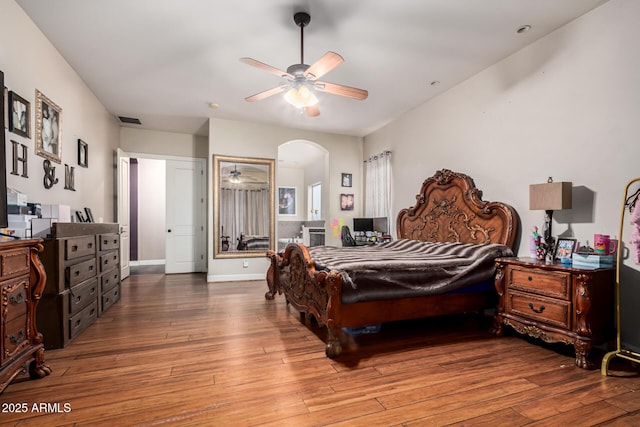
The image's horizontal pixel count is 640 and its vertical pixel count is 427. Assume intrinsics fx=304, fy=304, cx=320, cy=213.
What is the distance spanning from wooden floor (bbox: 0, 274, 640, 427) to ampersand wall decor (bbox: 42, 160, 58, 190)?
150 cm

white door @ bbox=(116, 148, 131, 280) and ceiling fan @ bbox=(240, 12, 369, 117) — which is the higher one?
ceiling fan @ bbox=(240, 12, 369, 117)

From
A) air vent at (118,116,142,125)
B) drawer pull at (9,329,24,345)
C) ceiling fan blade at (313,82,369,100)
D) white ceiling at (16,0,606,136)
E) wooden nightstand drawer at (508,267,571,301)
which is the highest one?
white ceiling at (16,0,606,136)

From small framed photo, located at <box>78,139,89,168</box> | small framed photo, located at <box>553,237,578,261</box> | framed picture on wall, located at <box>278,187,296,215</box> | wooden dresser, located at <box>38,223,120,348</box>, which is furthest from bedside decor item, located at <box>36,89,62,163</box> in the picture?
framed picture on wall, located at <box>278,187,296,215</box>

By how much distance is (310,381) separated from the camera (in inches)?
78.2

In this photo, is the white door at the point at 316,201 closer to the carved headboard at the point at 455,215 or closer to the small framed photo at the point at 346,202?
the small framed photo at the point at 346,202

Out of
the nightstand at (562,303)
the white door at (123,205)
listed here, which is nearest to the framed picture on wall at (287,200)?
the white door at (123,205)

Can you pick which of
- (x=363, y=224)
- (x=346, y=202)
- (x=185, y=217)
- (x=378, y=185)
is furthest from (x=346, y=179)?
(x=185, y=217)

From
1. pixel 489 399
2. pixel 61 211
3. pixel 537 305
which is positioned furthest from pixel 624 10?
pixel 61 211

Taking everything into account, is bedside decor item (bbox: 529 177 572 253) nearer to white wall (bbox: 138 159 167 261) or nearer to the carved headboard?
the carved headboard

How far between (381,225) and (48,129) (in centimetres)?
471

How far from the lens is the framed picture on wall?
9.44 m

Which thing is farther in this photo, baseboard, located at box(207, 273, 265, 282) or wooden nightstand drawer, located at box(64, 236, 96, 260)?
baseboard, located at box(207, 273, 265, 282)

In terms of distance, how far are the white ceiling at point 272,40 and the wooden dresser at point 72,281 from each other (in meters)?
1.85

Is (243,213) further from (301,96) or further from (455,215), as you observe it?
(455,215)
